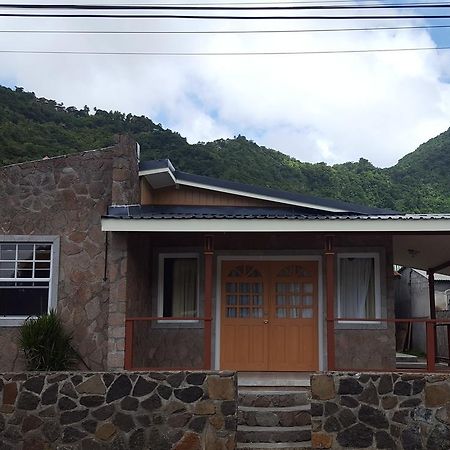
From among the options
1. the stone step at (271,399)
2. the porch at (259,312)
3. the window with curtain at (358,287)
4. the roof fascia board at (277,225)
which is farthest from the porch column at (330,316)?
the window with curtain at (358,287)

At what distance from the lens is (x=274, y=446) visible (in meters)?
9.54

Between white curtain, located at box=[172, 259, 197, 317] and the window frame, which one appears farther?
white curtain, located at box=[172, 259, 197, 317]

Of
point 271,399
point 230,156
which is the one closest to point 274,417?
point 271,399

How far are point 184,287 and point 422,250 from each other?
4882 millimetres

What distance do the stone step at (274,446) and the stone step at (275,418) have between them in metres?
0.40

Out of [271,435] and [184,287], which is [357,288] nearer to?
[184,287]

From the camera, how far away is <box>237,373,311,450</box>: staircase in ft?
31.9

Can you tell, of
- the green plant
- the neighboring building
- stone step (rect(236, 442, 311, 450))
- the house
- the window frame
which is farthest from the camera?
the neighboring building

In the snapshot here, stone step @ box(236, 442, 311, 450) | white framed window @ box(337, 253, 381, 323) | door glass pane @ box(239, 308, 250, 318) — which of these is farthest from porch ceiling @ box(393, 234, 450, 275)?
stone step @ box(236, 442, 311, 450)

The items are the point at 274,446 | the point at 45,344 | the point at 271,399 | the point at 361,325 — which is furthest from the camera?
the point at 361,325

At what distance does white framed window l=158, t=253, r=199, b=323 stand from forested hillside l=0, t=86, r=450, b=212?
9.15 metres

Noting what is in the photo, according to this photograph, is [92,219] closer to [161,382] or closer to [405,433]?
[161,382]

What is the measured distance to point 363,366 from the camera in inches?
497

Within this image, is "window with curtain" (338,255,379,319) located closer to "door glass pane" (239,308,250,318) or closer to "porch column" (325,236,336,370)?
"door glass pane" (239,308,250,318)
